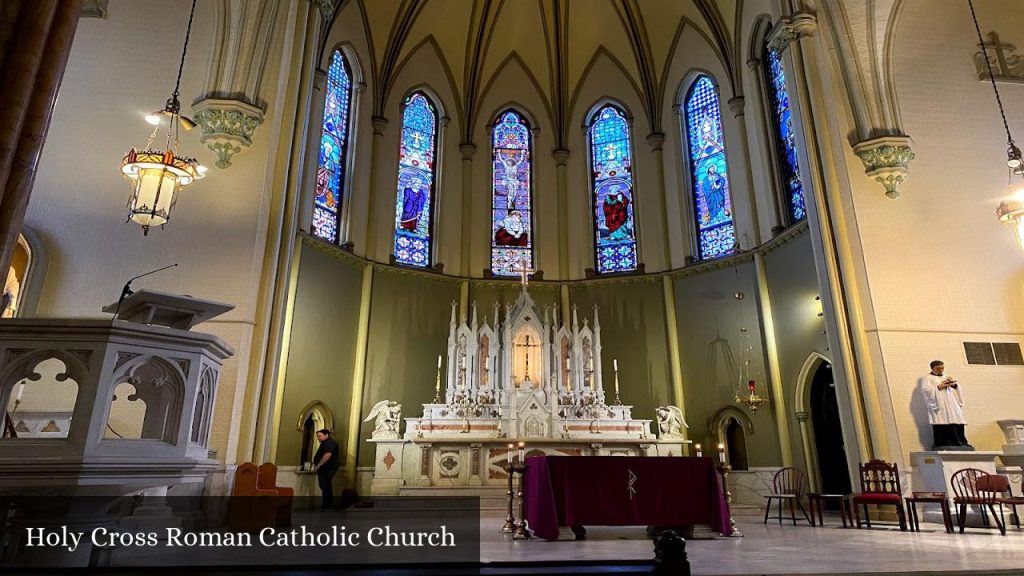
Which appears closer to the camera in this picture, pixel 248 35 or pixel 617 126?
pixel 248 35

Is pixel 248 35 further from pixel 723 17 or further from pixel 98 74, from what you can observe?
pixel 723 17

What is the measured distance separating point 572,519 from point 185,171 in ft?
18.1

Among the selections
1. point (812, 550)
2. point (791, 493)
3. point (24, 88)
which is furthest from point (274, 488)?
point (791, 493)

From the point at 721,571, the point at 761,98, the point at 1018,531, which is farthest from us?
the point at 761,98

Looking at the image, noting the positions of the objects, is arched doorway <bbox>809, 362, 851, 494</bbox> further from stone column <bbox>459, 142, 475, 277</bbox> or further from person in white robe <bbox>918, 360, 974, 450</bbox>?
stone column <bbox>459, 142, 475, 277</bbox>

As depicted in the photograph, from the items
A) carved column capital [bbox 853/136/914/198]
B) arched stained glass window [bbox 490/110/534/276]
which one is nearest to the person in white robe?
carved column capital [bbox 853/136/914/198]

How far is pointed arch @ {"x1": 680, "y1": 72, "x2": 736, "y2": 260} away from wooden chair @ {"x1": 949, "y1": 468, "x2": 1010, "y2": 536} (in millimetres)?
6567

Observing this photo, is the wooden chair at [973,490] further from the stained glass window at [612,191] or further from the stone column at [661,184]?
the stained glass window at [612,191]

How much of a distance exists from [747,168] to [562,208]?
4.34 m

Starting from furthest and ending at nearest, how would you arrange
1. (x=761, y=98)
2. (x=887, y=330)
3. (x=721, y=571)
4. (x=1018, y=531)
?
(x=761, y=98)
(x=887, y=330)
(x=1018, y=531)
(x=721, y=571)

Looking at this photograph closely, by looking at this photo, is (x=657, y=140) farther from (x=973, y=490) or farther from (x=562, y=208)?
(x=973, y=490)

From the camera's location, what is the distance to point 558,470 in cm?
612

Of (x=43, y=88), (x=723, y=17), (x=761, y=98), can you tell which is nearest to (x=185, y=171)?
(x=43, y=88)

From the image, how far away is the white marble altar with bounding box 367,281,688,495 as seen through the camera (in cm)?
1008
